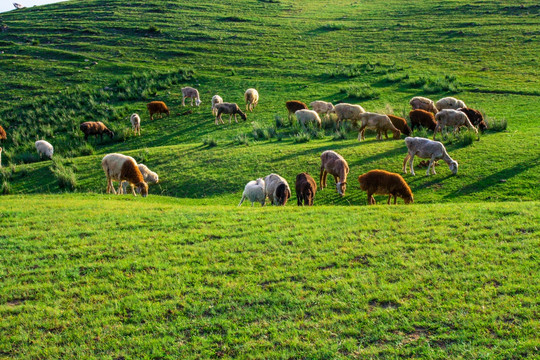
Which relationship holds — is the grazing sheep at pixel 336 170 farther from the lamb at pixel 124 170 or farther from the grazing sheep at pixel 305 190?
the lamb at pixel 124 170

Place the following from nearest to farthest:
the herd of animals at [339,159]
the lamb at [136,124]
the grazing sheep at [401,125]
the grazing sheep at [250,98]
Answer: the herd of animals at [339,159] → the grazing sheep at [401,125] → the lamb at [136,124] → the grazing sheep at [250,98]

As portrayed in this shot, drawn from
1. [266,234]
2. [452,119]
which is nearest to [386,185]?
[266,234]

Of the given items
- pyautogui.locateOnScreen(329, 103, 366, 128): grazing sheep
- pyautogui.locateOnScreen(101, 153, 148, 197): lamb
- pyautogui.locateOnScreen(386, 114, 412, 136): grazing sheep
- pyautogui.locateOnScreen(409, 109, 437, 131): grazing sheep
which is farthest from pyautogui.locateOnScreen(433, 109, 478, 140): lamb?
pyautogui.locateOnScreen(101, 153, 148, 197): lamb

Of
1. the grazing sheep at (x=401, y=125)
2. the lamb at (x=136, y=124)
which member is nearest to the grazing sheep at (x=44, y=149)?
the lamb at (x=136, y=124)

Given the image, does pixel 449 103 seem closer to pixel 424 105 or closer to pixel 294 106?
pixel 424 105

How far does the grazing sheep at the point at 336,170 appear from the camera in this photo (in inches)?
607

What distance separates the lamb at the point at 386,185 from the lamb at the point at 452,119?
798cm

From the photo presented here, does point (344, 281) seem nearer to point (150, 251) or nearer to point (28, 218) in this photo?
point (150, 251)

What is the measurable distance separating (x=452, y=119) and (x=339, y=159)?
785cm

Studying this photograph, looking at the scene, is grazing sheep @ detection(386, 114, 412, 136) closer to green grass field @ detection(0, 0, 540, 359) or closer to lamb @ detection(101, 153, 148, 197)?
green grass field @ detection(0, 0, 540, 359)

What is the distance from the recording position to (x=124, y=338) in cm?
692

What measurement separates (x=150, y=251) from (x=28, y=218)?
5230 millimetres

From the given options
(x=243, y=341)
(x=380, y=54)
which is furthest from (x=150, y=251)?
(x=380, y=54)

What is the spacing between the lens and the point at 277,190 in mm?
14781
